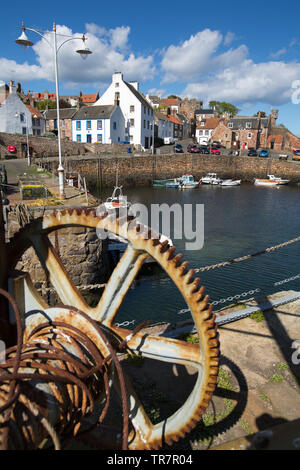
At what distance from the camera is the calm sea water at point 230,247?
13281mm

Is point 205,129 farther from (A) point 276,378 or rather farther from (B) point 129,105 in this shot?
(A) point 276,378

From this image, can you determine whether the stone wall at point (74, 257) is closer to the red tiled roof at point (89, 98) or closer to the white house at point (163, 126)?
the white house at point (163, 126)

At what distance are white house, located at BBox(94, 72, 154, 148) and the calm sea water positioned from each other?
16539 mm

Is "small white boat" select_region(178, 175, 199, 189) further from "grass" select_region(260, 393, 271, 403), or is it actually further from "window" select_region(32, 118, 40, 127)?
A: "grass" select_region(260, 393, 271, 403)

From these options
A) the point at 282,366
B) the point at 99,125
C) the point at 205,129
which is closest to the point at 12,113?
the point at 99,125

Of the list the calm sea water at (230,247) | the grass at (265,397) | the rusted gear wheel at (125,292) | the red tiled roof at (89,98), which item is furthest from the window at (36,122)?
the grass at (265,397)

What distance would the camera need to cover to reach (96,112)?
5525cm

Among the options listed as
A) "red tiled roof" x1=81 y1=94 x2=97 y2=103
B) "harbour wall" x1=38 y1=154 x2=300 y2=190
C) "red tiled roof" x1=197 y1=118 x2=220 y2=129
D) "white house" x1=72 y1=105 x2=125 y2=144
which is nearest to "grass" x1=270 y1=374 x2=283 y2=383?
"harbour wall" x1=38 y1=154 x2=300 y2=190

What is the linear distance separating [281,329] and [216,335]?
154 inches

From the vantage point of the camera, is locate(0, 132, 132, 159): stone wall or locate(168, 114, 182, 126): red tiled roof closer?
locate(0, 132, 132, 159): stone wall

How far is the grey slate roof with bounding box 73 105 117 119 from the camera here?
54.0 m

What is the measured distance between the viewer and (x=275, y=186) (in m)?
56.3

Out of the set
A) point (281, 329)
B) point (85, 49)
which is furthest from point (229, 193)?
point (281, 329)

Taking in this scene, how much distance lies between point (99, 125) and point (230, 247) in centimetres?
4132
